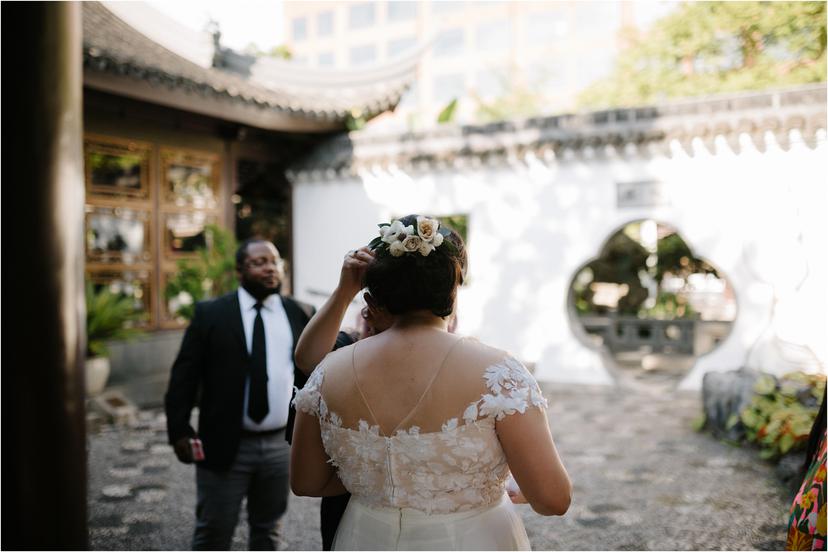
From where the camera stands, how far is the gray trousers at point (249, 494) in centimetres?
262

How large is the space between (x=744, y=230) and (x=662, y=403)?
2.33 meters

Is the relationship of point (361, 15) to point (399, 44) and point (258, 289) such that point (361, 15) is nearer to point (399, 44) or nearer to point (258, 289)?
point (399, 44)

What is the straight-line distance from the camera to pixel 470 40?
3647 centimetres

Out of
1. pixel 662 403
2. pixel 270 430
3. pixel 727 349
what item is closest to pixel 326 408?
pixel 270 430

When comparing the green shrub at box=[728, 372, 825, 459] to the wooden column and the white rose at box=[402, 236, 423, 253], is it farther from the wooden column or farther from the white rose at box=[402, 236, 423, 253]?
the wooden column

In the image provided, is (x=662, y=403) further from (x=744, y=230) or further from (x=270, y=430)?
(x=270, y=430)

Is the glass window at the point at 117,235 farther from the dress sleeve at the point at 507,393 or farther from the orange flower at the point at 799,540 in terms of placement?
the orange flower at the point at 799,540

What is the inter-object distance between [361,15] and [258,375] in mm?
41900

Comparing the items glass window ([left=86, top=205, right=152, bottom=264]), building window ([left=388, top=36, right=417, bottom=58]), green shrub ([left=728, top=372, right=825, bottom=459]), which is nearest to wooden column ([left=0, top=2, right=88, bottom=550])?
green shrub ([left=728, top=372, right=825, bottom=459])

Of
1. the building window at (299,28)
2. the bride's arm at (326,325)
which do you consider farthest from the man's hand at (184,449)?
the building window at (299,28)

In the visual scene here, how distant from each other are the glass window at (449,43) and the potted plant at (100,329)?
33047mm

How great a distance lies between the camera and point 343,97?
1013cm

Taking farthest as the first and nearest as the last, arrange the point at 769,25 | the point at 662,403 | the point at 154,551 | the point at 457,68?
the point at 457,68
the point at 769,25
the point at 662,403
the point at 154,551

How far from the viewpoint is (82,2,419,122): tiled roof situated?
21.8ft
